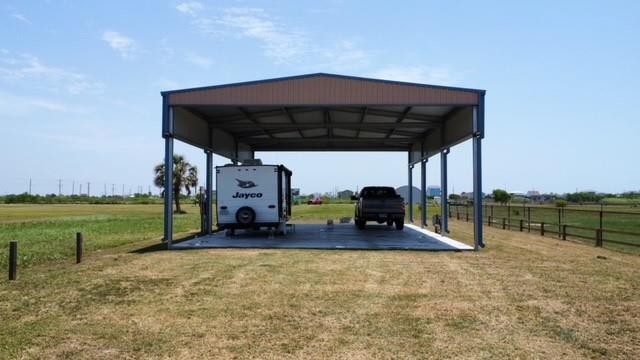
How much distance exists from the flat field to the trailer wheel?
18.6ft

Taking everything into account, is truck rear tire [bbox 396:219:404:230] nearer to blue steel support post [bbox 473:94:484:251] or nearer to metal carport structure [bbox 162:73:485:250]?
metal carport structure [bbox 162:73:485:250]

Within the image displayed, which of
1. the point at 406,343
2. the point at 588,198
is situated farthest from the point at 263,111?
the point at 588,198

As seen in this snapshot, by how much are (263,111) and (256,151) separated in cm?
1184

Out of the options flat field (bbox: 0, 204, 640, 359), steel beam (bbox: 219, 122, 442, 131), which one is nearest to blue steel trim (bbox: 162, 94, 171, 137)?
flat field (bbox: 0, 204, 640, 359)

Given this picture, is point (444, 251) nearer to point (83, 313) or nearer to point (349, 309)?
point (349, 309)

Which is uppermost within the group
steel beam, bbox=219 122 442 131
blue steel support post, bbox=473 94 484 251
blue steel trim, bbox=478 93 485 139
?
steel beam, bbox=219 122 442 131

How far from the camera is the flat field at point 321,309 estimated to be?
6223mm

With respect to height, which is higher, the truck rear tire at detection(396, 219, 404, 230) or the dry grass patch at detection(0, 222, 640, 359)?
the truck rear tire at detection(396, 219, 404, 230)

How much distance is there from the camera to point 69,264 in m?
13.1

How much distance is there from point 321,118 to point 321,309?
15395 mm

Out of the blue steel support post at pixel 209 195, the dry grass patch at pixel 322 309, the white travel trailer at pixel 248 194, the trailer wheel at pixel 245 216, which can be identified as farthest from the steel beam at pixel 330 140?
the dry grass patch at pixel 322 309

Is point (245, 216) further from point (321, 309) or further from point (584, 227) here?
point (584, 227)

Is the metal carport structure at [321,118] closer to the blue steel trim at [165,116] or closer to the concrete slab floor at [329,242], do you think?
the blue steel trim at [165,116]

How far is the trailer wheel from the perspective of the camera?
19.6 m
